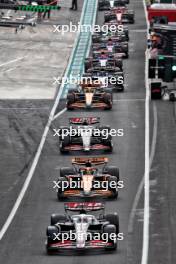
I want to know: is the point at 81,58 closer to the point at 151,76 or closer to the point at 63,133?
the point at 151,76

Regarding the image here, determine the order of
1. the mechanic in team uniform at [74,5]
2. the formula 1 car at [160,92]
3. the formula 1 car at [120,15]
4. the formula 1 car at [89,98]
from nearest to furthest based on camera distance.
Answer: the formula 1 car at [89,98] < the formula 1 car at [160,92] < the formula 1 car at [120,15] < the mechanic in team uniform at [74,5]

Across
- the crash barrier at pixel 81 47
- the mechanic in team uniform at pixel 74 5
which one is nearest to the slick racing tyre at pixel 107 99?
the crash barrier at pixel 81 47

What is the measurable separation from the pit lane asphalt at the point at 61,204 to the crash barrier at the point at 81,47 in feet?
12.0

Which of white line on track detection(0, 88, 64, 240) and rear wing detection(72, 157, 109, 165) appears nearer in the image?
white line on track detection(0, 88, 64, 240)

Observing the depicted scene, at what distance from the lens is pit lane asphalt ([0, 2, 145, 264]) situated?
133ft

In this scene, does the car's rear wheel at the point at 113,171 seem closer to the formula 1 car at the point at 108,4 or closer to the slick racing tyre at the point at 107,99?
the slick racing tyre at the point at 107,99

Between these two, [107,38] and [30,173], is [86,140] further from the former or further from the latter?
[107,38]

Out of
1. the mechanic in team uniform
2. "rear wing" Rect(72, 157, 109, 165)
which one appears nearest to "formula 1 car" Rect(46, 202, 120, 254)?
"rear wing" Rect(72, 157, 109, 165)

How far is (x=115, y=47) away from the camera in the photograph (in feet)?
277

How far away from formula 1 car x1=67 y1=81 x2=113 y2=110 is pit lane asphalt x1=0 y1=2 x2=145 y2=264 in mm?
431

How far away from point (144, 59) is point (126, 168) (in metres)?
32.2

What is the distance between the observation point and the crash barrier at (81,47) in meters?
79.8

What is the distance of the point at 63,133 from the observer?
2287 inches

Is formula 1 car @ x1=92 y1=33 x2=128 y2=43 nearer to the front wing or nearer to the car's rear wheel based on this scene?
the car's rear wheel
